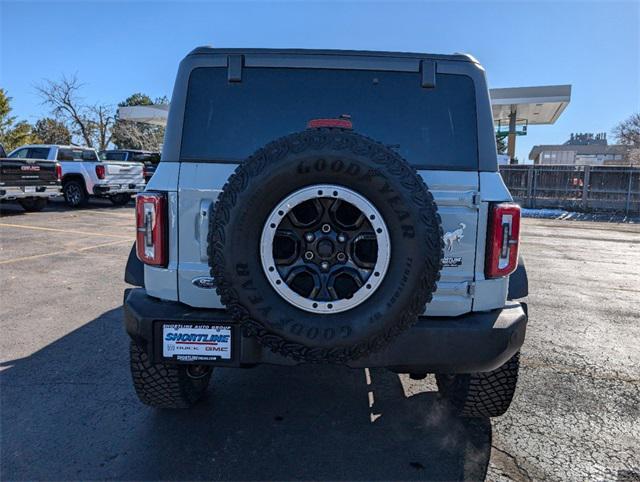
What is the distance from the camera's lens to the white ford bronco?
1989 mm

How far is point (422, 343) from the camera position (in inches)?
86.5

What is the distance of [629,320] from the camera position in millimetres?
5105

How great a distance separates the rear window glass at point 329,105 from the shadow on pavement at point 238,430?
1.65 meters

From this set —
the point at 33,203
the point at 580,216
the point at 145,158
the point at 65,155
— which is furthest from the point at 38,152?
the point at 580,216

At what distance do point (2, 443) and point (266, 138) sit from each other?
7.41ft

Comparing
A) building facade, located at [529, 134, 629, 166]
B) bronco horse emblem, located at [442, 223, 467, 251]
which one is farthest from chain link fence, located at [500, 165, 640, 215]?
building facade, located at [529, 134, 629, 166]

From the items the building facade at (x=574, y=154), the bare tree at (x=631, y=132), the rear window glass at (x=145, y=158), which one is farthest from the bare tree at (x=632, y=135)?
the rear window glass at (x=145, y=158)

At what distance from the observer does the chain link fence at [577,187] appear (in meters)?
18.1

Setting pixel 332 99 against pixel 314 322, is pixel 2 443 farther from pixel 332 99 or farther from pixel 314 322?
pixel 332 99

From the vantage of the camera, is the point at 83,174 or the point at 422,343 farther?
the point at 83,174

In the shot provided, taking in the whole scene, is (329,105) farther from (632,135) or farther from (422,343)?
(632,135)

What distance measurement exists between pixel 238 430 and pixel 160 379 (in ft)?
1.81

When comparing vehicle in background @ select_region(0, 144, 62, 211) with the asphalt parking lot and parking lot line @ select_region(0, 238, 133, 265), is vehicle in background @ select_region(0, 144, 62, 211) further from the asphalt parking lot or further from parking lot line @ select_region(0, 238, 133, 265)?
the asphalt parking lot

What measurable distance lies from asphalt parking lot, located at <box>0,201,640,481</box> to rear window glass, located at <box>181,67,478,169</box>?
166cm
